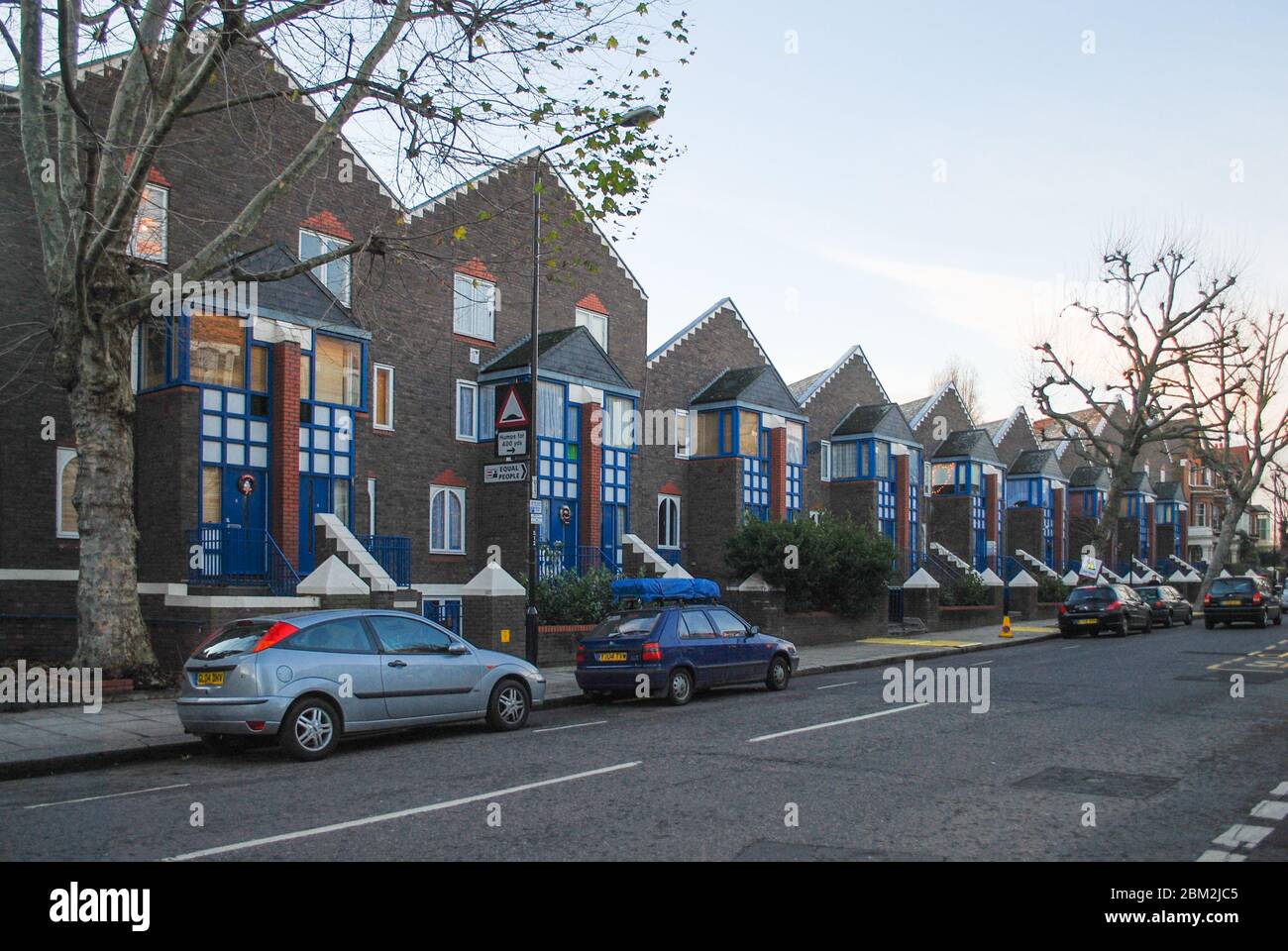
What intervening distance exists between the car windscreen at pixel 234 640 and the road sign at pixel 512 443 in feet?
23.1

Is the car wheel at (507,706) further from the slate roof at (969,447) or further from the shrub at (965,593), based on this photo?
the slate roof at (969,447)

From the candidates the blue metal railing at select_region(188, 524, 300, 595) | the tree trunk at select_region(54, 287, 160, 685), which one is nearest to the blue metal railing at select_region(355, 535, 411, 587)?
the blue metal railing at select_region(188, 524, 300, 595)

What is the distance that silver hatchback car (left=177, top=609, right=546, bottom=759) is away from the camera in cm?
1095

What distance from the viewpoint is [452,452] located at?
25.8 metres

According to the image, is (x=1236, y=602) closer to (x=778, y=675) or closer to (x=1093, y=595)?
(x=1093, y=595)

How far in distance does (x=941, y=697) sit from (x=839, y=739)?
446cm

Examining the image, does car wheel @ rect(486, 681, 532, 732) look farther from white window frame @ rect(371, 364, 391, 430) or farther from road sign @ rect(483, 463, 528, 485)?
white window frame @ rect(371, 364, 391, 430)

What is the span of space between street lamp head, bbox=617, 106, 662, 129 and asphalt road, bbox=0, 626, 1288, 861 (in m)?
7.92

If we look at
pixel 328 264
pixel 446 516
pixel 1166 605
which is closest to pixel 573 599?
pixel 446 516

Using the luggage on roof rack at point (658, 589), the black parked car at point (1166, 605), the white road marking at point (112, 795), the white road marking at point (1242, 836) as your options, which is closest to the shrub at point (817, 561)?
the luggage on roof rack at point (658, 589)

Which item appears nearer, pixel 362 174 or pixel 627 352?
pixel 362 174

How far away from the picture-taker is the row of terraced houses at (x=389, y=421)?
19000mm

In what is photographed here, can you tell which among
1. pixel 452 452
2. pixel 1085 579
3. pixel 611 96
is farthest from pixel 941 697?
pixel 1085 579
